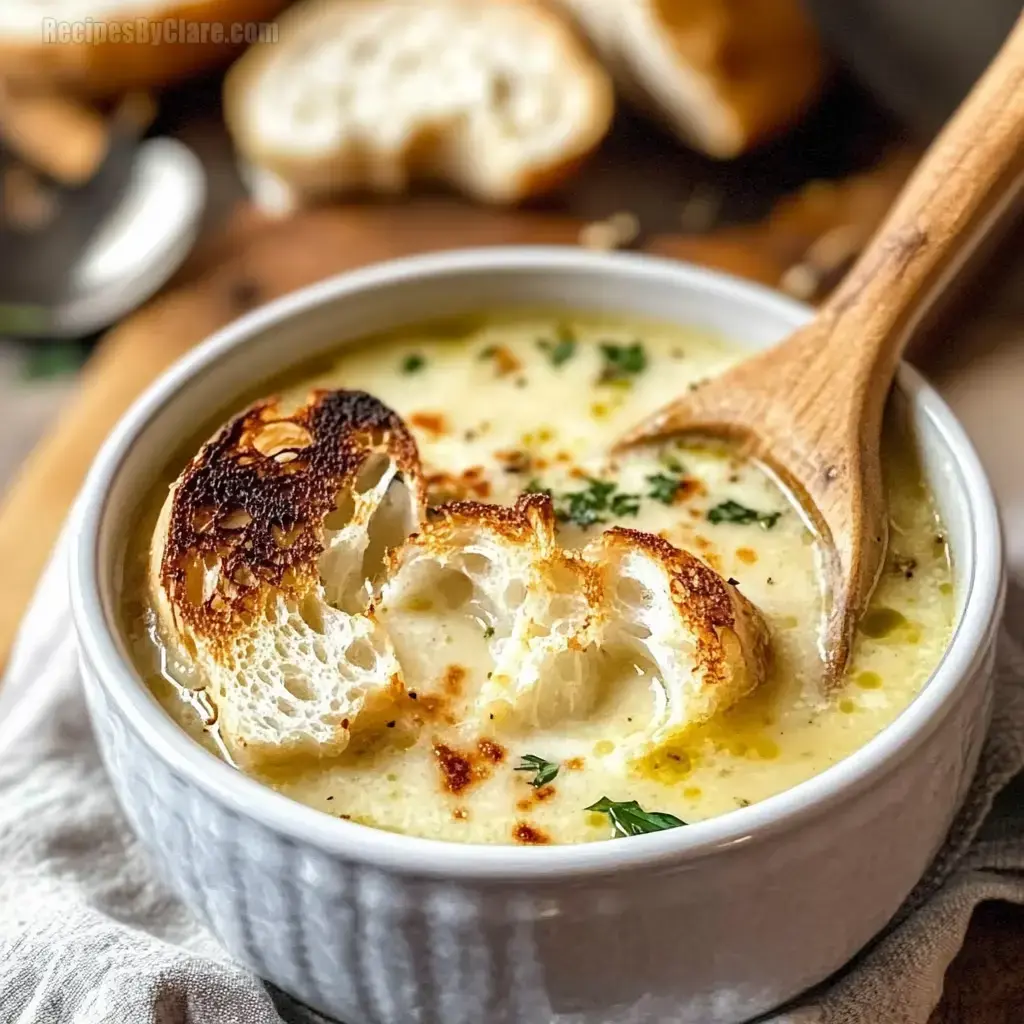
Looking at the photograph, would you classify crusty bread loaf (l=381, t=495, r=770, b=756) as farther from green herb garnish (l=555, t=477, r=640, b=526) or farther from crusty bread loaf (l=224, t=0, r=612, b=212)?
crusty bread loaf (l=224, t=0, r=612, b=212)

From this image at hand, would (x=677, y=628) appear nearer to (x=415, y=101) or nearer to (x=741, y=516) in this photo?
(x=741, y=516)

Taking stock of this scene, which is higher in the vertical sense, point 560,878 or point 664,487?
point 560,878

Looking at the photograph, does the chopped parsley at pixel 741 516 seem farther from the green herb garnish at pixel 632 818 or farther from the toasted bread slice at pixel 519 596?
the green herb garnish at pixel 632 818

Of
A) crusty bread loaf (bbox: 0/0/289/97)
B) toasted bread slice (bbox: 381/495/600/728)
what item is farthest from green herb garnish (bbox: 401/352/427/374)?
crusty bread loaf (bbox: 0/0/289/97)

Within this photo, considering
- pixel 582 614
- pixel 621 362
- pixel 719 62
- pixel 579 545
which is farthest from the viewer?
pixel 719 62

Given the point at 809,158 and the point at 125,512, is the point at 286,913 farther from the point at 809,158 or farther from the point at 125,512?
the point at 809,158

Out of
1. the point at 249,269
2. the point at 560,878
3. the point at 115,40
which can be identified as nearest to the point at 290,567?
the point at 560,878

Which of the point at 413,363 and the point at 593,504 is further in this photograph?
the point at 413,363
